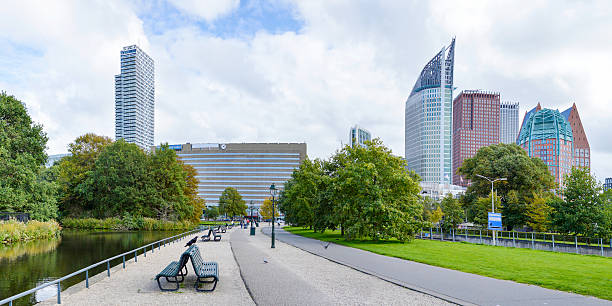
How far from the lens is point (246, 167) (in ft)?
493

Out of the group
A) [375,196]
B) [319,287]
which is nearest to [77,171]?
[375,196]

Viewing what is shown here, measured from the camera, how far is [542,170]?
4916cm

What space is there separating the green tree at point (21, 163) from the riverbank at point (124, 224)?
487 inches

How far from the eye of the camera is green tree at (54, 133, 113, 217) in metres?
55.9

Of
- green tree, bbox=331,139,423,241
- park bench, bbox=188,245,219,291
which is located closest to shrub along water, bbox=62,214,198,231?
green tree, bbox=331,139,423,241

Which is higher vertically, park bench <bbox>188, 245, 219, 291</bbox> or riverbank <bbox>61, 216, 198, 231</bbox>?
park bench <bbox>188, 245, 219, 291</bbox>

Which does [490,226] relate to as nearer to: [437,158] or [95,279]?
[95,279]

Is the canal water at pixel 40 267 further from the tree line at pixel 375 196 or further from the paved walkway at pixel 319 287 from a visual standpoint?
the tree line at pixel 375 196

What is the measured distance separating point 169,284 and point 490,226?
1239 inches

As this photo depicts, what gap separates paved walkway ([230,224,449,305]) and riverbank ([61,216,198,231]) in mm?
42059

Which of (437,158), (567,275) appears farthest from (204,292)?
(437,158)

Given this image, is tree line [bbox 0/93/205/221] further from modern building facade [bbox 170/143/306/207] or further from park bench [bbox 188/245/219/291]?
modern building facade [bbox 170/143/306/207]

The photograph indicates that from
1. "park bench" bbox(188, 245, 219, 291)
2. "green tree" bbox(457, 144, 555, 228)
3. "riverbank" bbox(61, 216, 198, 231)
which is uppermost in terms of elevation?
"green tree" bbox(457, 144, 555, 228)

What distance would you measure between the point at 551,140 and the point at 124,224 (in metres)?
188
